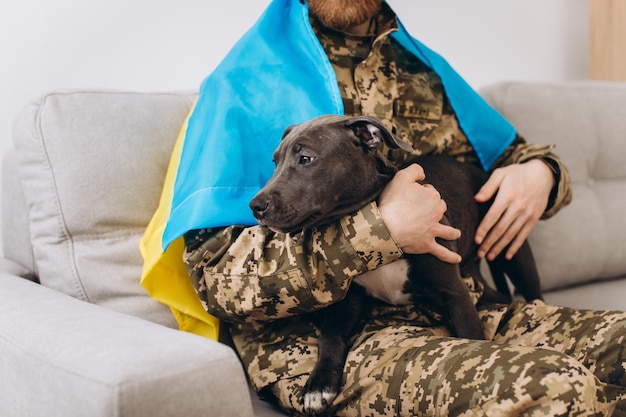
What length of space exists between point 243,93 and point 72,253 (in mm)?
570

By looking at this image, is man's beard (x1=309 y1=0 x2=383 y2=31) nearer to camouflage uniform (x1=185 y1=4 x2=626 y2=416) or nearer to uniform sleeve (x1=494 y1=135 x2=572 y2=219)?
camouflage uniform (x1=185 y1=4 x2=626 y2=416)

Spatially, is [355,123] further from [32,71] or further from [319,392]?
[32,71]

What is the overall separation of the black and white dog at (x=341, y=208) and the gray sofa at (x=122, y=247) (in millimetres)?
219

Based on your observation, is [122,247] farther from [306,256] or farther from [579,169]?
[579,169]

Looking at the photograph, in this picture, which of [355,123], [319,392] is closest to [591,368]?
[319,392]

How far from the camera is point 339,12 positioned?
1712 mm

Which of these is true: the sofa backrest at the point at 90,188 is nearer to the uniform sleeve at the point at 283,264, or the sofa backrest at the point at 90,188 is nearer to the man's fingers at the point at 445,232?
the uniform sleeve at the point at 283,264

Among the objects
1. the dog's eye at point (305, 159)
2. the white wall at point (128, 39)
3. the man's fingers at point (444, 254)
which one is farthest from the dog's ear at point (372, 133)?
the white wall at point (128, 39)

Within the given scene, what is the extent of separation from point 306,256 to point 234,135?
14.2 inches

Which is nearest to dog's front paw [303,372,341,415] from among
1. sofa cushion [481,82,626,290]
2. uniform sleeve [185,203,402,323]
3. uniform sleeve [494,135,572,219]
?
uniform sleeve [185,203,402,323]

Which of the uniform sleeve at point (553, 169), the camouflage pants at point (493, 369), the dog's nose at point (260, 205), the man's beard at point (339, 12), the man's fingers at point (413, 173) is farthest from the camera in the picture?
the uniform sleeve at point (553, 169)

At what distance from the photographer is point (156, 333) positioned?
105 cm

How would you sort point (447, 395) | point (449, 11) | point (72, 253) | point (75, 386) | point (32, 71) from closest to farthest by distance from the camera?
1. point (75, 386)
2. point (447, 395)
3. point (72, 253)
4. point (32, 71)
5. point (449, 11)

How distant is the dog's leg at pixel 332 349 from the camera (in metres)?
1.33
